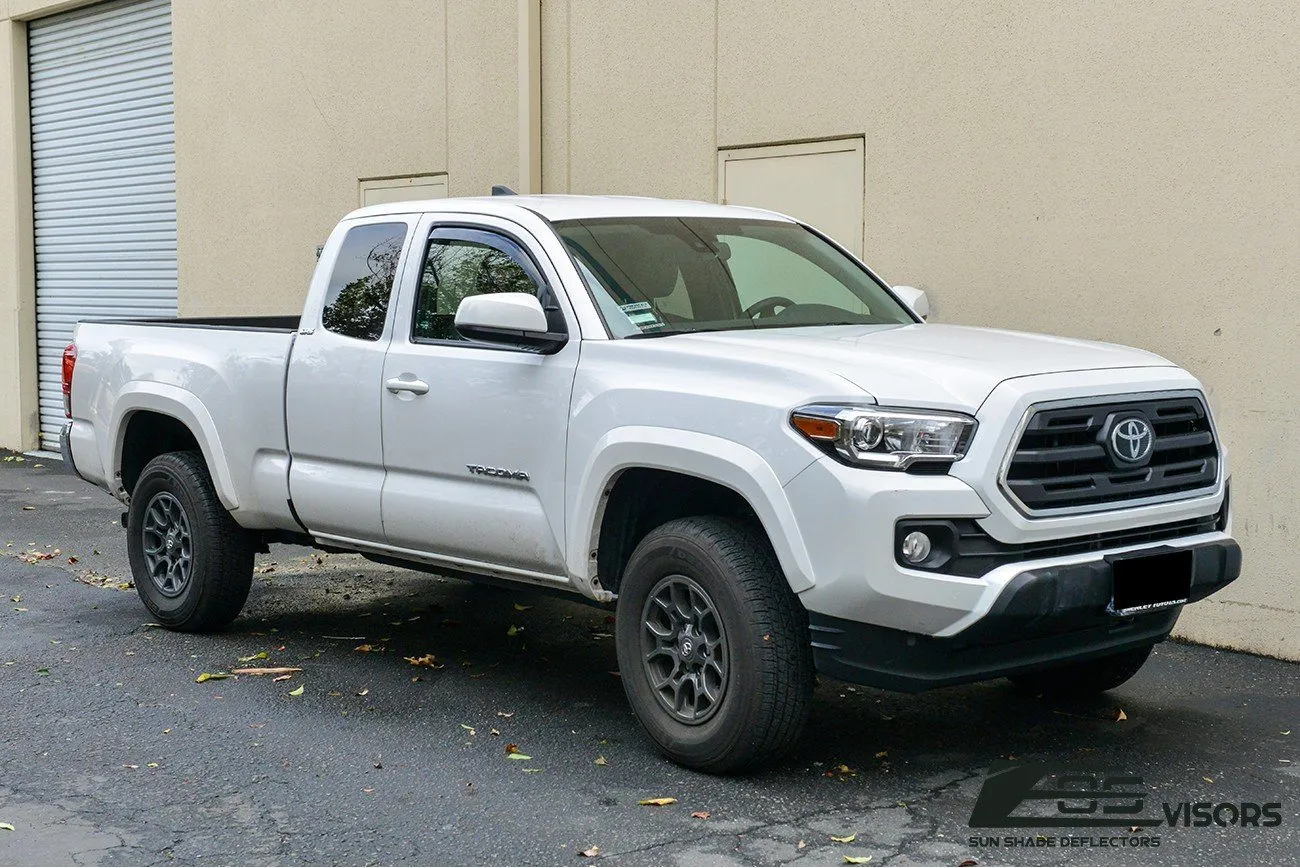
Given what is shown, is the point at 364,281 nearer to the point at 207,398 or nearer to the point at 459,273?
the point at 459,273

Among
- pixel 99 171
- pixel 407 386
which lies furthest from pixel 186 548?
pixel 99 171

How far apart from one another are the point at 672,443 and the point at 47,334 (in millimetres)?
13222

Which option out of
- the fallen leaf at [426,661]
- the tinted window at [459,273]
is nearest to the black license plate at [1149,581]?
the tinted window at [459,273]

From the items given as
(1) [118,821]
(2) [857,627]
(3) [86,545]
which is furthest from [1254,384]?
(3) [86,545]

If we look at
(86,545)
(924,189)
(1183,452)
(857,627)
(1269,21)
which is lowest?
(86,545)

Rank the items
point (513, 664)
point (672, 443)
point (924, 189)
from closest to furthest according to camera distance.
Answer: point (672, 443) < point (513, 664) < point (924, 189)

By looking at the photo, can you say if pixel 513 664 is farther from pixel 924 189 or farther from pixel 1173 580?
pixel 924 189

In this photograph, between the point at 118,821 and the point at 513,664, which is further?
the point at 513,664

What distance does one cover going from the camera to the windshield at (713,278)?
18.9 ft

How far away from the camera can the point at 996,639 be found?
15.4 feet

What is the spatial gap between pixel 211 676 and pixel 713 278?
2.73 meters

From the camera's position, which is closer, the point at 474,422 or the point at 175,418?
the point at 474,422

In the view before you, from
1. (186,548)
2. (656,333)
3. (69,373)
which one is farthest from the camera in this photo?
(69,373)

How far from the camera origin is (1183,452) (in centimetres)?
517
